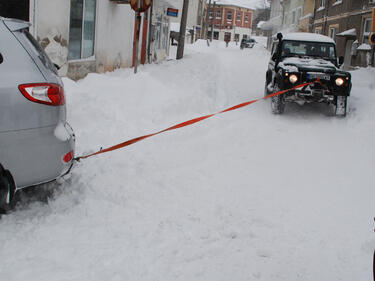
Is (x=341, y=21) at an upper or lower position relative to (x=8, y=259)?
upper

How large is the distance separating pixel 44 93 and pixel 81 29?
8998mm

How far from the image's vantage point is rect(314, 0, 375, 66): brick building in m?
21.4

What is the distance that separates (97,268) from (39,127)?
1.26 m

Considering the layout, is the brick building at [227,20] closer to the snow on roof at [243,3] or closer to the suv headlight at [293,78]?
the snow on roof at [243,3]

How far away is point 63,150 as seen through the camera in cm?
386

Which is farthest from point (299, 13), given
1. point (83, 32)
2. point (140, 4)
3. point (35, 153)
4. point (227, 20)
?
point (227, 20)

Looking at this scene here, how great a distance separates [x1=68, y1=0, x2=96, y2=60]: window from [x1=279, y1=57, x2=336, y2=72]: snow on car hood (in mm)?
5546

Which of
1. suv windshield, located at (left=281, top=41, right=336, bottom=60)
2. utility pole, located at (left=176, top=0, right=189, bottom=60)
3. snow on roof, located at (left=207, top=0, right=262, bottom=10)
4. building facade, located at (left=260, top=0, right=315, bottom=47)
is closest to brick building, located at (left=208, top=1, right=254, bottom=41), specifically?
snow on roof, located at (left=207, top=0, right=262, bottom=10)

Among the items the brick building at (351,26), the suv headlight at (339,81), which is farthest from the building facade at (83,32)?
the brick building at (351,26)

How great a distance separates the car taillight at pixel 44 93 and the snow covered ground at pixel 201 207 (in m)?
1.10

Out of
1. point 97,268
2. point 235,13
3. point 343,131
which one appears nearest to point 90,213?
point 97,268

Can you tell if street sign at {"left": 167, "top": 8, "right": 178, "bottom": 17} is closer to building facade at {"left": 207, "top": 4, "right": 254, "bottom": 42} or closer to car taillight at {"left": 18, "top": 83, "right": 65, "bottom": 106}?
car taillight at {"left": 18, "top": 83, "right": 65, "bottom": 106}

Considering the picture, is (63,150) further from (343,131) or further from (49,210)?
(343,131)

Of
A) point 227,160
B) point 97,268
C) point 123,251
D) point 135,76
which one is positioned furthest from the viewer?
point 135,76
